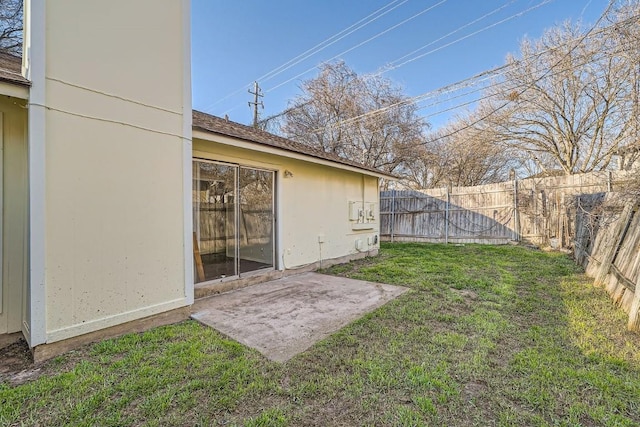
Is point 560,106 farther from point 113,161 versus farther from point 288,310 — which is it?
point 113,161

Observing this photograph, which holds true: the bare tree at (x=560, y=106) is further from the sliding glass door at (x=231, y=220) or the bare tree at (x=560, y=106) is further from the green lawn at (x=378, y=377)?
the green lawn at (x=378, y=377)

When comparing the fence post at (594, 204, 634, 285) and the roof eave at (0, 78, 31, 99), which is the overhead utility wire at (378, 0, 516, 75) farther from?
the roof eave at (0, 78, 31, 99)

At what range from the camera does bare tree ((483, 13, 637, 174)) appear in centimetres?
1002

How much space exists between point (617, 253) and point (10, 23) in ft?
43.8

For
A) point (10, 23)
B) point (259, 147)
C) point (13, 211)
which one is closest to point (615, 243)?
point (259, 147)

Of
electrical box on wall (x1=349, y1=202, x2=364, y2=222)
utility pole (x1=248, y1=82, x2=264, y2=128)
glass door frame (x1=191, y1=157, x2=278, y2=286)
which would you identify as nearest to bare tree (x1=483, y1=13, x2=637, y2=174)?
electrical box on wall (x1=349, y1=202, x2=364, y2=222)

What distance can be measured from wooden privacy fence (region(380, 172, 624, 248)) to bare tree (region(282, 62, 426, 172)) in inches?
178

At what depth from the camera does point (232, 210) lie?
483cm

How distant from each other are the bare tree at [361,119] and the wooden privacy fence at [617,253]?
34.7ft

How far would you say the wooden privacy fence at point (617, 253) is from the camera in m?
3.34

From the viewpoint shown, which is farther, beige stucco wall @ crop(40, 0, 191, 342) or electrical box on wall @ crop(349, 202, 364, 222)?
electrical box on wall @ crop(349, 202, 364, 222)

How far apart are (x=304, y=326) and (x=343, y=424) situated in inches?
59.3

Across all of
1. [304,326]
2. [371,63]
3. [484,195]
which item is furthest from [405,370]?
[371,63]

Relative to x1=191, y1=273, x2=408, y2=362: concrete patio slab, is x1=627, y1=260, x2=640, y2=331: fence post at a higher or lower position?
higher
